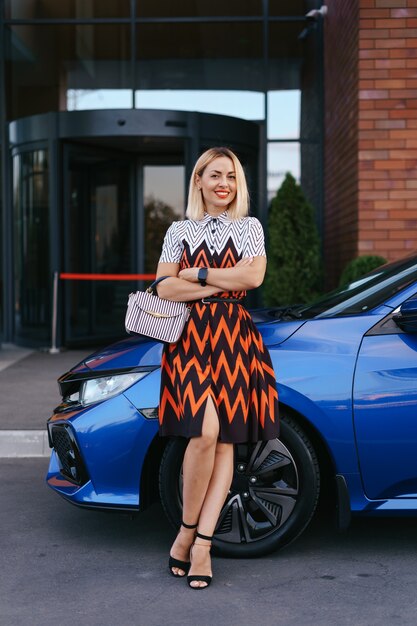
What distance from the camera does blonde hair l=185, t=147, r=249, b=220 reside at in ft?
11.7

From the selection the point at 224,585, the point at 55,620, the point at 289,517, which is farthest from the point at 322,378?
the point at 55,620

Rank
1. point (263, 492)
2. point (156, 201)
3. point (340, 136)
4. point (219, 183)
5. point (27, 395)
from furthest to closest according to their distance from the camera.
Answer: point (156, 201) → point (340, 136) → point (27, 395) → point (263, 492) → point (219, 183)

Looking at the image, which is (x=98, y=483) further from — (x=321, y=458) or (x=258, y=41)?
(x=258, y=41)

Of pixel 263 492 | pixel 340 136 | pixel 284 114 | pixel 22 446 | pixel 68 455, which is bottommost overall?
pixel 22 446

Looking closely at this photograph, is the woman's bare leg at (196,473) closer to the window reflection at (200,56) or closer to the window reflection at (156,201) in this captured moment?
the window reflection at (156,201)

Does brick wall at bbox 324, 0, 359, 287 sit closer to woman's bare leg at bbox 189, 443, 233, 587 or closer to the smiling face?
the smiling face

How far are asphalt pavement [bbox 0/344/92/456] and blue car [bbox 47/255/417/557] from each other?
2225 mm

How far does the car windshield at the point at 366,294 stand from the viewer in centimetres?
390

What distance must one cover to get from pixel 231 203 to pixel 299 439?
1.05 meters

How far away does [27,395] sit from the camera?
7.66 m

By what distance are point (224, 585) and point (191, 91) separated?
964cm

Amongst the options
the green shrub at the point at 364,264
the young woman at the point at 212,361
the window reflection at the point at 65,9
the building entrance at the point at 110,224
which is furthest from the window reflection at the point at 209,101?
the young woman at the point at 212,361

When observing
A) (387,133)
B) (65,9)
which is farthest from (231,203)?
(65,9)

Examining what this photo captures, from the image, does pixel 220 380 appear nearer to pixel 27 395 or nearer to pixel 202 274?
pixel 202 274
